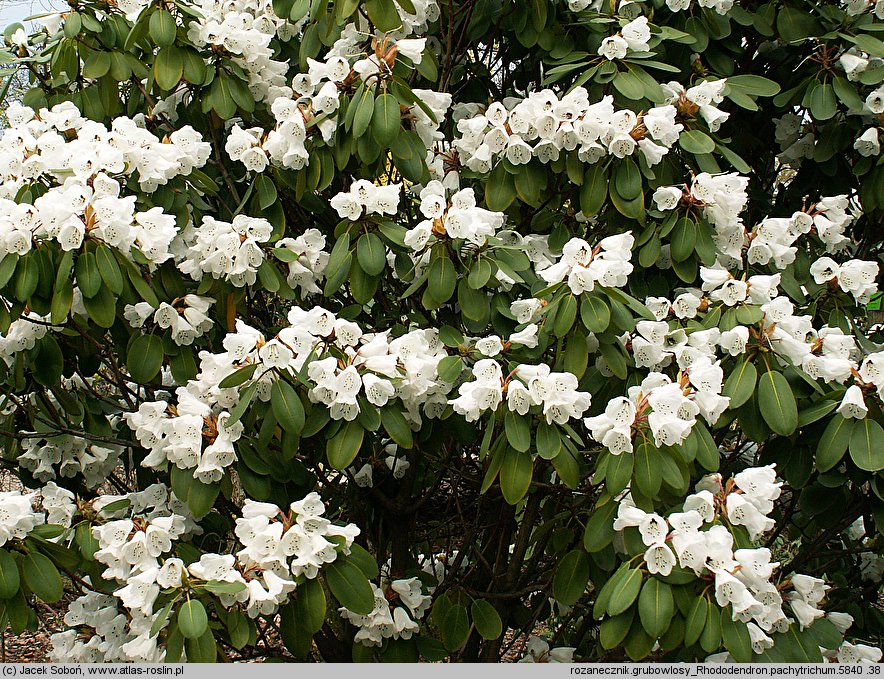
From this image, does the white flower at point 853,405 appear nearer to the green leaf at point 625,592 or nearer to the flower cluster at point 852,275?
the flower cluster at point 852,275

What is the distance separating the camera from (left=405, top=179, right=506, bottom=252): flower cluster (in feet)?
7.41

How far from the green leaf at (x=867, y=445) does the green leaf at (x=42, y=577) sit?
1925mm

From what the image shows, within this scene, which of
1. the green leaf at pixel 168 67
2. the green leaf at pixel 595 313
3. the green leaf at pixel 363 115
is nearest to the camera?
the green leaf at pixel 595 313

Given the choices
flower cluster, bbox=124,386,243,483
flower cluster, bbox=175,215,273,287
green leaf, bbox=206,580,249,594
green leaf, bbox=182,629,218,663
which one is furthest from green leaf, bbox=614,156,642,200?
green leaf, bbox=182,629,218,663

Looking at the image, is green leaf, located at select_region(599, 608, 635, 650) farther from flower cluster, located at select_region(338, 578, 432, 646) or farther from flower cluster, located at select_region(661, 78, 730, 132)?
flower cluster, located at select_region(661, 78, 730, 132)

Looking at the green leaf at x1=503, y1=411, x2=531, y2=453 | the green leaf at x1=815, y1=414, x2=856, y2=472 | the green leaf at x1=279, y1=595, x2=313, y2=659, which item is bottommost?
the green leaf at x1=279, y1=595, x2=313, y2=659

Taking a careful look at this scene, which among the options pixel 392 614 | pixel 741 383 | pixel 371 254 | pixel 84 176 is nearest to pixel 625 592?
pixel 741 383

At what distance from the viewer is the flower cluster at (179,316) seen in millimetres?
2434

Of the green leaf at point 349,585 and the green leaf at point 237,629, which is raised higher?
the green leaf at point 237,629

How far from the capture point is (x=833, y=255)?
295 centimetres

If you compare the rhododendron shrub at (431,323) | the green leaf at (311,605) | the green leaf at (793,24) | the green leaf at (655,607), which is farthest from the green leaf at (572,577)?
the green leaf at (793,24)

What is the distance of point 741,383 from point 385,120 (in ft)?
3.65

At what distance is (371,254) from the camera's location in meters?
2.41
